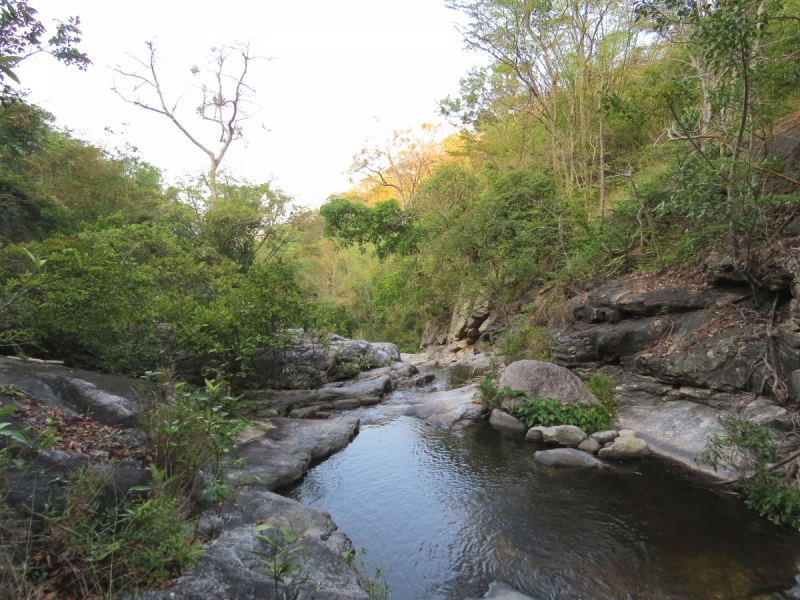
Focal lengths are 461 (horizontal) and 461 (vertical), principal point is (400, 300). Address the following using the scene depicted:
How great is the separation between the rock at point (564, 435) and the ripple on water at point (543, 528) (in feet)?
Answer: 1.70

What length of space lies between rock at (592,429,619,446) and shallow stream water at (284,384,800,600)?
1.88ft

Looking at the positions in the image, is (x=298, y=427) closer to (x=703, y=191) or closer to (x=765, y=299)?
(x=703, y=191)

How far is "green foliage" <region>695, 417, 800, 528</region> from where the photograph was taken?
448cm

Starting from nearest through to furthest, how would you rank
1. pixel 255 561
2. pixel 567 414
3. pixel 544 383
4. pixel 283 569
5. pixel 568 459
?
pixel 283 569, pixel 255 561, pixel 568 459, pixel 567 414, pixel 544 383

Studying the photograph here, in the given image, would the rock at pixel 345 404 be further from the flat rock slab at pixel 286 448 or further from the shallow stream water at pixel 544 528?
the shallow stream water at pixel 544 528

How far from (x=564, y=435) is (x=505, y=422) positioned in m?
1.14

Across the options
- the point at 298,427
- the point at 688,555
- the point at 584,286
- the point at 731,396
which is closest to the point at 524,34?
the point at 584,286

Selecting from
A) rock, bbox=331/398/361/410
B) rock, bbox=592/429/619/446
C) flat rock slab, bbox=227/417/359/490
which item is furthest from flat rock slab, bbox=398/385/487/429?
rock, bbox=592/429/619/446

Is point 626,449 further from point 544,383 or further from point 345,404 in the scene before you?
point 345,404

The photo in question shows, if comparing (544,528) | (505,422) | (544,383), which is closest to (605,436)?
(544,383)

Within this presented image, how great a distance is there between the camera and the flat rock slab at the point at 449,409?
27.3 feet

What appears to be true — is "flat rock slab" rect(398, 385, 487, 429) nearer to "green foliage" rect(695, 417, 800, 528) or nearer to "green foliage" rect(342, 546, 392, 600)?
"green foliage" rect(695, 417, 800, 528)

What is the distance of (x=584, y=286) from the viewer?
1066 cm

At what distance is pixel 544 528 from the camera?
4.64 m
